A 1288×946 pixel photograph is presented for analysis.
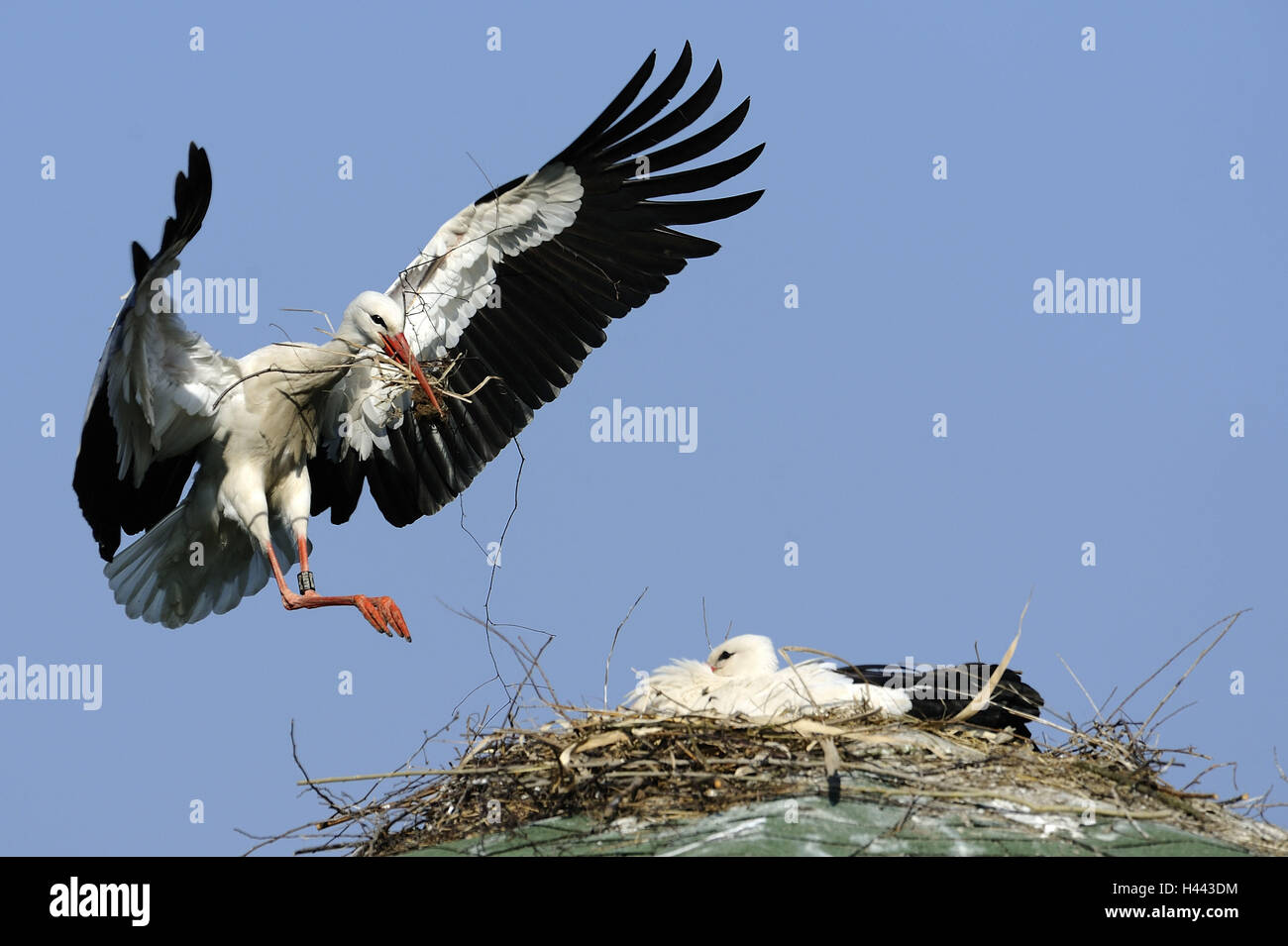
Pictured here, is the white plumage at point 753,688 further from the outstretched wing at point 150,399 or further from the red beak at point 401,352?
the outstretched wing at point 150,399

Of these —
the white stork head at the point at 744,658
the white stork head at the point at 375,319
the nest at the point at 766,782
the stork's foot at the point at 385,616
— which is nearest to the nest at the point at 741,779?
the nest at the point at 766,782

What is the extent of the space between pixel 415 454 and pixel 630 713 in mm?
2979

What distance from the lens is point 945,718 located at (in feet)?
18.0

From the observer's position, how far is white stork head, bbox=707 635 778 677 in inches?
238

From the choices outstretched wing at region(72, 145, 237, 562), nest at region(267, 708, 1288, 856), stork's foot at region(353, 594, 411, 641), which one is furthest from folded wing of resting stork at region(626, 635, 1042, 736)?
outstretched wing at region(72, 145, 237, 562)

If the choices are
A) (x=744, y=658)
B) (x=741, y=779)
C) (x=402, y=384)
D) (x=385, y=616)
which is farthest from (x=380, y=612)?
(x=741, y=779)

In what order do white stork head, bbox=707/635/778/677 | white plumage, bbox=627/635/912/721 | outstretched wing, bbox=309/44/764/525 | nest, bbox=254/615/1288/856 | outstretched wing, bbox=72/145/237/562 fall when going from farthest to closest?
outstretched wing, bbox=309/44/764/525 → white stork head, bbox=707/635/778/677 → outstretched wing, bbox=72/145/237/562 → white plumage, bbox=627/635/912/721 → nest, bbox=254/615/1288/856

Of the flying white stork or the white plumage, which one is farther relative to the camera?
the flying white stork

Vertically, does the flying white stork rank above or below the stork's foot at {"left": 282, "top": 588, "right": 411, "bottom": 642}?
above

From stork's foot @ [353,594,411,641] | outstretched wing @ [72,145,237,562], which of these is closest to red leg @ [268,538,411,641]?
stork's foot @ [353,594,411,641]

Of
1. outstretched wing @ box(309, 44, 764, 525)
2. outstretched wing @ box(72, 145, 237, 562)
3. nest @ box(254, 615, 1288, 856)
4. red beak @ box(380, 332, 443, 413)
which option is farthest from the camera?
outstretched wing @ box(309, 44, 764, 525)

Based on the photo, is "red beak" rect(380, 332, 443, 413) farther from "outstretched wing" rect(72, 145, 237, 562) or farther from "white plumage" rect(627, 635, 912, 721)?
"white plumage" rect(627, 635, 912, 721)
